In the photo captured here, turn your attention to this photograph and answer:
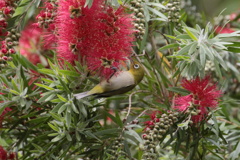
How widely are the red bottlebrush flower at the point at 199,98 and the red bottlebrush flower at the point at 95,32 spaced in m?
0.28

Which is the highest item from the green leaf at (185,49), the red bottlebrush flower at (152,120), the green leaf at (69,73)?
the green leaf at (185,49)

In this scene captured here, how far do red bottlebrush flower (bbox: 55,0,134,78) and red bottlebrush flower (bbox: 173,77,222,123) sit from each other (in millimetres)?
279

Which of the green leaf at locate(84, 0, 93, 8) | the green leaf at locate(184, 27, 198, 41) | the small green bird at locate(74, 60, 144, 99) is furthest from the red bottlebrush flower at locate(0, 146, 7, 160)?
the green leaf at locate(184, 27, 198, 41)

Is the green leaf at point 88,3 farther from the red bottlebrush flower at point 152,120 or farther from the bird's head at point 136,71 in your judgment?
the red bottlebrush flower at point 152,120

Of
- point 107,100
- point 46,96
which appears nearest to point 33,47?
point 107,100

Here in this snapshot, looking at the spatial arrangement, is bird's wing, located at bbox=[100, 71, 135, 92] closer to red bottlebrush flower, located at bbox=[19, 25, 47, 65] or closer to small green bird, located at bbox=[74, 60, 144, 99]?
small green bird, located at bbox=[74, 60, 144, 99]

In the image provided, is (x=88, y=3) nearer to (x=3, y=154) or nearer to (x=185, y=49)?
(x=185, y=49)

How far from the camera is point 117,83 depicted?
1.53m

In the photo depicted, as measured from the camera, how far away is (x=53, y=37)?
1.66 m

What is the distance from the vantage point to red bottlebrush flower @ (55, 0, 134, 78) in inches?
56.7

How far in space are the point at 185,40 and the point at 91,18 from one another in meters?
0.33

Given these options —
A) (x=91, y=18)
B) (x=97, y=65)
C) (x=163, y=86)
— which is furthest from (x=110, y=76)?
(x=163, y=86)

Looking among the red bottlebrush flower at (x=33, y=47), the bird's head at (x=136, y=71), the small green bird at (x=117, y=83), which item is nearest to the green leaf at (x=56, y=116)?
the small green bird at (x=117, y=83)

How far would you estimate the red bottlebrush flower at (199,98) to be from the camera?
1585 millimetres
